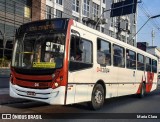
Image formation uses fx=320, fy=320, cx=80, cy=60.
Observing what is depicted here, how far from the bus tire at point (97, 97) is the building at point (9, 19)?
46.7 feet

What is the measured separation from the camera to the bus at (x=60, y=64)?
9711 millimetres

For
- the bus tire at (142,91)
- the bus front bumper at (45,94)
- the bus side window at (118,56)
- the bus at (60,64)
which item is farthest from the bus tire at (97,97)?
the bus tire at (142,91)

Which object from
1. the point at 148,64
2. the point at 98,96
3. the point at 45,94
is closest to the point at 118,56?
the point at 98,96

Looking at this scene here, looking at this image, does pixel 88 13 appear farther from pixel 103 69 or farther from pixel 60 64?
pixel 60 64

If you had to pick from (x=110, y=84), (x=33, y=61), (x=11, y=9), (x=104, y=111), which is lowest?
(x=104, y=111)

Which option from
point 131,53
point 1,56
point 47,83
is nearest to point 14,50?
point 47,83

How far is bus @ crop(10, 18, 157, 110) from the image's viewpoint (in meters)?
9.71

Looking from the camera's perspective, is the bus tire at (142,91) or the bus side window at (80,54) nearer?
the bus side window at (80,54)

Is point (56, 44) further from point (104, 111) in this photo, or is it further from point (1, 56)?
point (1, 56)

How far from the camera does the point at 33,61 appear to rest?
10.2 meters

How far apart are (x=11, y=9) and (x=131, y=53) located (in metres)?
13.7

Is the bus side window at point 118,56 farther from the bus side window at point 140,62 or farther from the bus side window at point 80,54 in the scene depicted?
the bus side window at point 140,62

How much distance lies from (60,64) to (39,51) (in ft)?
3.30

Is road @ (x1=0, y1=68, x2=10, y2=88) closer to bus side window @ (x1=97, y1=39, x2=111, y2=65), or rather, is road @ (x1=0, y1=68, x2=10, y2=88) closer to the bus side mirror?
bus side window @ (x1=97, y1=39, x2=111, y2=65)
